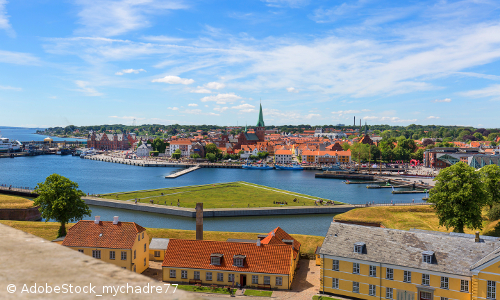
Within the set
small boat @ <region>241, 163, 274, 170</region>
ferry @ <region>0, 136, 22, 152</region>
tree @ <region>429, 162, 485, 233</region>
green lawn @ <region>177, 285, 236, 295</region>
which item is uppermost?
ferry @ <region>0, 136, 22, 152</region>

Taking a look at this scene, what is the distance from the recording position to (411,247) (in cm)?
2189

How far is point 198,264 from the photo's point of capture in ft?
80.2

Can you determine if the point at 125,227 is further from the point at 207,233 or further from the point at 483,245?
the point at 483,245

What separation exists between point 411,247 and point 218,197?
38282 mm

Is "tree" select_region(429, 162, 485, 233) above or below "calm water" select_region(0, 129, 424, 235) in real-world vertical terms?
above

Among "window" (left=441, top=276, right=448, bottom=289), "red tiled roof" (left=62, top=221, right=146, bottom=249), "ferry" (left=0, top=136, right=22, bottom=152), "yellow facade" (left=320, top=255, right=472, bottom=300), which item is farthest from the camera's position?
"ferry" (left=0, top=136, right=22, bottom=152)

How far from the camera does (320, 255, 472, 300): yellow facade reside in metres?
19.9

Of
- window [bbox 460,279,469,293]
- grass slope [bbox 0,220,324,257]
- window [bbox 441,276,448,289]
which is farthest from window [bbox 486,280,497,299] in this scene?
grass slope [bbox 0,220,324,257]

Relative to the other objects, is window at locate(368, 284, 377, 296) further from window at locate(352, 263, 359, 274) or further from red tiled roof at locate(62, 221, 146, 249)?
red tiled roof at locate(62, 221, 146, 249)

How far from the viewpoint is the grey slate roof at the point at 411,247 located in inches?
796

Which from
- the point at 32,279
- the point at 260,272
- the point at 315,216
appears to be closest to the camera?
the point at 32,279

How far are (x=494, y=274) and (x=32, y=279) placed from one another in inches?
865

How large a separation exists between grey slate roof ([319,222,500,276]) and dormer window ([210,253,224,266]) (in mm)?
6651

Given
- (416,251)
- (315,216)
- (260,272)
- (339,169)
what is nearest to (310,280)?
(260,272)
